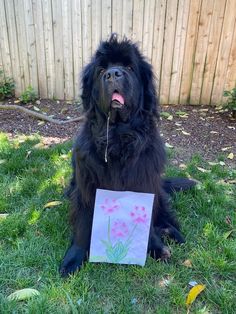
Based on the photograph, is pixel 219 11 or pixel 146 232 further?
pixel 219 11

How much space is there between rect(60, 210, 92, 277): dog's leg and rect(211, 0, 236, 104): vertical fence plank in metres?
3.70

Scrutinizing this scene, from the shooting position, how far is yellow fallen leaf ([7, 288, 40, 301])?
1.87m

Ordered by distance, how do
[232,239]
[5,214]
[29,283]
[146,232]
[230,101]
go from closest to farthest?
[29,283], [146,232], [232,239], [5,214], [230,101]

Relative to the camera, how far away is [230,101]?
4.64m

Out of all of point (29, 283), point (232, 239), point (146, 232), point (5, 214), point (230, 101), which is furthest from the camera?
point (230, 101)

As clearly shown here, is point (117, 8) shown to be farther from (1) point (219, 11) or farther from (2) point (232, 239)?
(2) point (232, 239)

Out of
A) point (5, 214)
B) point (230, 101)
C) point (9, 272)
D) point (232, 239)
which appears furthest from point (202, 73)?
point (9, 272)

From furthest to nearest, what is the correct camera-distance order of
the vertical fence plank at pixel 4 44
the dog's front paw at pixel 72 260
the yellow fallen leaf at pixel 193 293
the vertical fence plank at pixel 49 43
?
the vertical fence plank at pixel 4 44 < the vertical fence plank at pixel 49 43 < the dog's front paw at pixel 72 260 < the yellow fallen leaf at pixel 193 293

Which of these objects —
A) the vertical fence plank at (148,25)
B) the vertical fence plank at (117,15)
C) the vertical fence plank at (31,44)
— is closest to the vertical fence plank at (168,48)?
the vertical fence plank at (148,25)

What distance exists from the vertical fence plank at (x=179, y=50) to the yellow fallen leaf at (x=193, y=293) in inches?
148

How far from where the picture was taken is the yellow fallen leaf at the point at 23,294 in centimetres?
187

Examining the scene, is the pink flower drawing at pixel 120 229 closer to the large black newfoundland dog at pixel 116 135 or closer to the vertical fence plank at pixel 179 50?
the large black newfoundland dog at pixel 116 135

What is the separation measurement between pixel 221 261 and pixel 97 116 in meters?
1.27

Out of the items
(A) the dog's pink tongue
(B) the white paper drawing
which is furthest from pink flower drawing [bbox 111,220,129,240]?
(A) the dog's pink tongue
